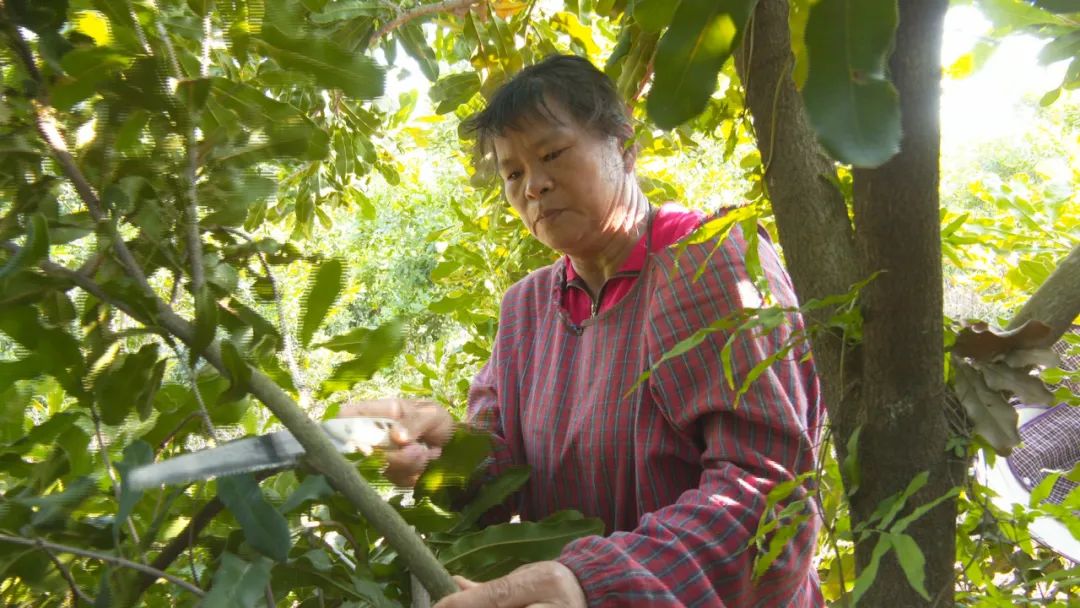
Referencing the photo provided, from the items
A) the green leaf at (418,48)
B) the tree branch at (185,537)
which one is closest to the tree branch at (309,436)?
the tree branch at (185,537)

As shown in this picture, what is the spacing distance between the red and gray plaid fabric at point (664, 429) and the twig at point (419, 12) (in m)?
0.60

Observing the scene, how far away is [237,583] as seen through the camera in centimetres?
73

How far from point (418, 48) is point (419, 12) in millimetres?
212

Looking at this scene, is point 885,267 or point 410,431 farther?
point 410,431

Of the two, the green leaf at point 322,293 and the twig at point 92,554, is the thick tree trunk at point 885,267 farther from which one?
the twig at point 92,554

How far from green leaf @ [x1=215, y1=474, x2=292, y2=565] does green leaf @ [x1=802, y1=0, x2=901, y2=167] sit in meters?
0.51

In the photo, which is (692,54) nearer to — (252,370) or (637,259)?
(252,370)

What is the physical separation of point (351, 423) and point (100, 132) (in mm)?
386

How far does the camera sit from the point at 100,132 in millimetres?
802

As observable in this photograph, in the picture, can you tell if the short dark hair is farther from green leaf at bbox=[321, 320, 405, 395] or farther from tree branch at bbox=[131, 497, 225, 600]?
tree branch at bbox=[131, 497, 225, 600]

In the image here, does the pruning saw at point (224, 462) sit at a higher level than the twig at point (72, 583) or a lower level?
higher

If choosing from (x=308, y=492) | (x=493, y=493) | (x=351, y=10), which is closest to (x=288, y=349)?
(x=308, y=492)

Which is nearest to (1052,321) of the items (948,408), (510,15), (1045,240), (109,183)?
(948,408)

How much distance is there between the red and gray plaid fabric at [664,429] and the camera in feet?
3.56
